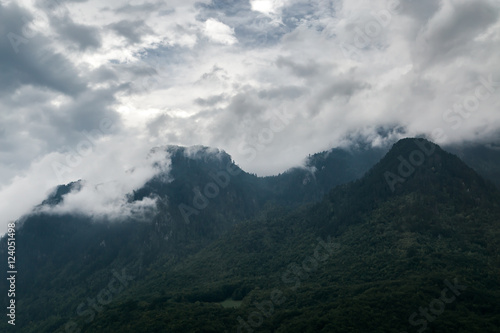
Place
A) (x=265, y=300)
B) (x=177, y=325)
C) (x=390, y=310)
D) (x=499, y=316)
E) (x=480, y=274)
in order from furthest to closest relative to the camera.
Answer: (x=265, y=300), (x=480, y=274), (x=177, y=325), (x=390, y=310), (x=499, y=316)

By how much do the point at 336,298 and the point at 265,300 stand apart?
1575 inches

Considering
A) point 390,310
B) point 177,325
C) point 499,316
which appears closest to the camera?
point 499,316

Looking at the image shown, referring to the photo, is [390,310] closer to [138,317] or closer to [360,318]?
[360,318]

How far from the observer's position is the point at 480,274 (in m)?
178

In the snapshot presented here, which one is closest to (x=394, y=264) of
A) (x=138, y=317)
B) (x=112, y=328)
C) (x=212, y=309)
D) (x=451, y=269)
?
(x=451, y=269)

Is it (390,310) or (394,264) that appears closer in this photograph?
(390,310)

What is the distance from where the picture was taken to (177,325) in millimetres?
165625

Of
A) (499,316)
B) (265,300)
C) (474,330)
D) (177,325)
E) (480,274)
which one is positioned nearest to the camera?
(474,330)

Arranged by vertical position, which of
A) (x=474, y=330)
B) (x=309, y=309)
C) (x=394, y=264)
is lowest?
(x=474, y=330)

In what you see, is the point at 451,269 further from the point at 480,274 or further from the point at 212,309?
the point at 212,309

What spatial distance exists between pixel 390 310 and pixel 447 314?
2088cm

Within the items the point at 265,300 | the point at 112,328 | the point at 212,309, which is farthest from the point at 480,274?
the point at 112,328

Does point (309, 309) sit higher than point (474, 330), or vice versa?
point (309, 309)

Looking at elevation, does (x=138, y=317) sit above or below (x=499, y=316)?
above
